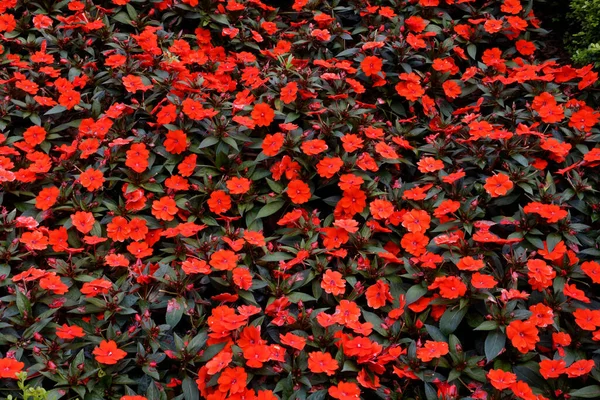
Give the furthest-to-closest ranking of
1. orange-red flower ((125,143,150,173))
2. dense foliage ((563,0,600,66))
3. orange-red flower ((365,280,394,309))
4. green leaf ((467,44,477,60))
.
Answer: green leaf ((467,44,477,60)) < dense foliage ((563,0,600,66)) < orange-red flower ((125,143,150,173)) < orange-red flower ((365,280,394,309))

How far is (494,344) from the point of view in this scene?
271 centimetres

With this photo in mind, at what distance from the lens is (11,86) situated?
12.8ft

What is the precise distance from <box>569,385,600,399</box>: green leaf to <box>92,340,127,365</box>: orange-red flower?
6.16 feet

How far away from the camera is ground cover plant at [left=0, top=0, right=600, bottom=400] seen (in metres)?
2.69

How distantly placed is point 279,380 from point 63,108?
2.13 m

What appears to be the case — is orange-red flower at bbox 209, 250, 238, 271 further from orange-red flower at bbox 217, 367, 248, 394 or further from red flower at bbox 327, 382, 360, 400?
red flower at bbox 327, 382, 360, 400

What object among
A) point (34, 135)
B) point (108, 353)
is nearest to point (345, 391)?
point (108, 353)

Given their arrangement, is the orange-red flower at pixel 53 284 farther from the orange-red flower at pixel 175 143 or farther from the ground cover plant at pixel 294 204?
the orange-red flower at pixel 175 143

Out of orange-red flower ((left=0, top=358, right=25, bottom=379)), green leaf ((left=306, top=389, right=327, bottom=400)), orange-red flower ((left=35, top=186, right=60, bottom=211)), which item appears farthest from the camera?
orange-red flower ((left=35, top=186, right=60, bottom=211))

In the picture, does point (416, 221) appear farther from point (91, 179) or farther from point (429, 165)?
point (91, 179)

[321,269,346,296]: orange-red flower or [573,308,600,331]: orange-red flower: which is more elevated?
[573,308,600,331]: orange-red flower

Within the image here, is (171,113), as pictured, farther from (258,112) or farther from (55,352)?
(55,352)

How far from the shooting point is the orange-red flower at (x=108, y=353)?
257 centimetres

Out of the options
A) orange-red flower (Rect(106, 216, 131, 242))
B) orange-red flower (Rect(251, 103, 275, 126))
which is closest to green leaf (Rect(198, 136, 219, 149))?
orange-red flower (Rect(251, 103, 275, 126))
